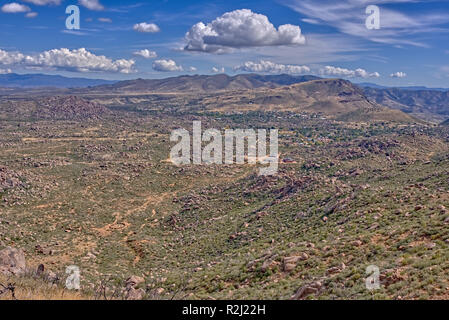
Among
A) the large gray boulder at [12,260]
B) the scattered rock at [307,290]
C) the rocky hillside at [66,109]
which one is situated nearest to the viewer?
the scattered rock at [307,290]

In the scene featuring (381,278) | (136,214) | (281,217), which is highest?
(381,278)

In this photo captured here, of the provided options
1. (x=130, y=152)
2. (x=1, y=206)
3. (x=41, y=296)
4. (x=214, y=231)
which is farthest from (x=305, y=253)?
(x=130, y=152)

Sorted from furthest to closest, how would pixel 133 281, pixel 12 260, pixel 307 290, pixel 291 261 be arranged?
pixel 133 281
pixel 12 260
pixel 291 261
pixel 307 290

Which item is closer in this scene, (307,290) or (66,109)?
(307,290)

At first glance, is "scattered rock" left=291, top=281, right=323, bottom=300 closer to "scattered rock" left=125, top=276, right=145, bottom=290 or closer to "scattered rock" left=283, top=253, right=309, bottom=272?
"scattered rock" left=283, top=253, right=309, bottom=272

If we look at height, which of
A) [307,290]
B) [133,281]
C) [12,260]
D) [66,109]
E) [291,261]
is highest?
[66,109]

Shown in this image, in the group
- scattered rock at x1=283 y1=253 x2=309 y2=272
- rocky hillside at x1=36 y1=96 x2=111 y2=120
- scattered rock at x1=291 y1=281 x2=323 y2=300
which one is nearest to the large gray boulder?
scattered rock at x1=283 y1=253 x2=309 y2=272

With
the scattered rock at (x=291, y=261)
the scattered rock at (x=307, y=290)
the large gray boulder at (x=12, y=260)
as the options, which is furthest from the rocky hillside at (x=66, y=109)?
the scattered rock at (x=307, y=290)

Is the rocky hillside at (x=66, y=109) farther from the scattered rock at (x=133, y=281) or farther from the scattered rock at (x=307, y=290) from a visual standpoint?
the scattered rock at (x=307, y=290)

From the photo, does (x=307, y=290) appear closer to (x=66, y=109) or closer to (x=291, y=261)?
(x=291, y=261)

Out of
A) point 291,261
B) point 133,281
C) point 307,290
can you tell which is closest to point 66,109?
point 133,281
